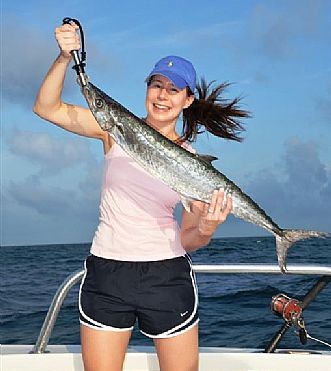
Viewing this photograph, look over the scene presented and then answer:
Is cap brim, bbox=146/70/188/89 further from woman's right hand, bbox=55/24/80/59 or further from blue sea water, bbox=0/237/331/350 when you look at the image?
blue sea water, bbox=0/237/331/350

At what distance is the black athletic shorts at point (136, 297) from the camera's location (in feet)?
11.0

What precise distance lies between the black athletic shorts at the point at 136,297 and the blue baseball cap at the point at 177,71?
3.16 ft

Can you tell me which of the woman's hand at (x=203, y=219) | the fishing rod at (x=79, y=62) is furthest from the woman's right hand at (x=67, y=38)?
the woman's hand at (x=203, y=219)

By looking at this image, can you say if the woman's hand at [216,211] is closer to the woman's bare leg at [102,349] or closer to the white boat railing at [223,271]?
the woman's bare leg at [102,349]

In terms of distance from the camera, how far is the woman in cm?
334

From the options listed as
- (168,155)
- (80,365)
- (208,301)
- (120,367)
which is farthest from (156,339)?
(208,301)

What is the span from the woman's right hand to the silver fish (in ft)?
0.65

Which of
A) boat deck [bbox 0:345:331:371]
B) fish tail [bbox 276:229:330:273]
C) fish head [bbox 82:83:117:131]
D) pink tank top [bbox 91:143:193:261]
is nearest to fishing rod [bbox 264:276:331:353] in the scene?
boat deck [bbox 0:345:331:371]

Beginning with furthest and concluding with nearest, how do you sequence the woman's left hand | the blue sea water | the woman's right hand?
1. the blue sea water
2. the woman's left hand
3. the woman's right hand

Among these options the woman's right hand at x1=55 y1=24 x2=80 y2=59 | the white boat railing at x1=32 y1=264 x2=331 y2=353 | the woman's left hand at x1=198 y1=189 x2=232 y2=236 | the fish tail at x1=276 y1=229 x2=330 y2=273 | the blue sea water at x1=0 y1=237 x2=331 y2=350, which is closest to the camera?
the woman's right hand at x1=55 y1=24 x2=80 y2=59

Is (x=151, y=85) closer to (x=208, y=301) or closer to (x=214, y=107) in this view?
(x=214, y=107)

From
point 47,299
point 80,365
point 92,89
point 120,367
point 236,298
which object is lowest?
point 47,299

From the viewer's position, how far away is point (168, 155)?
3.26m

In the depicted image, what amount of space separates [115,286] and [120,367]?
1.48ft
